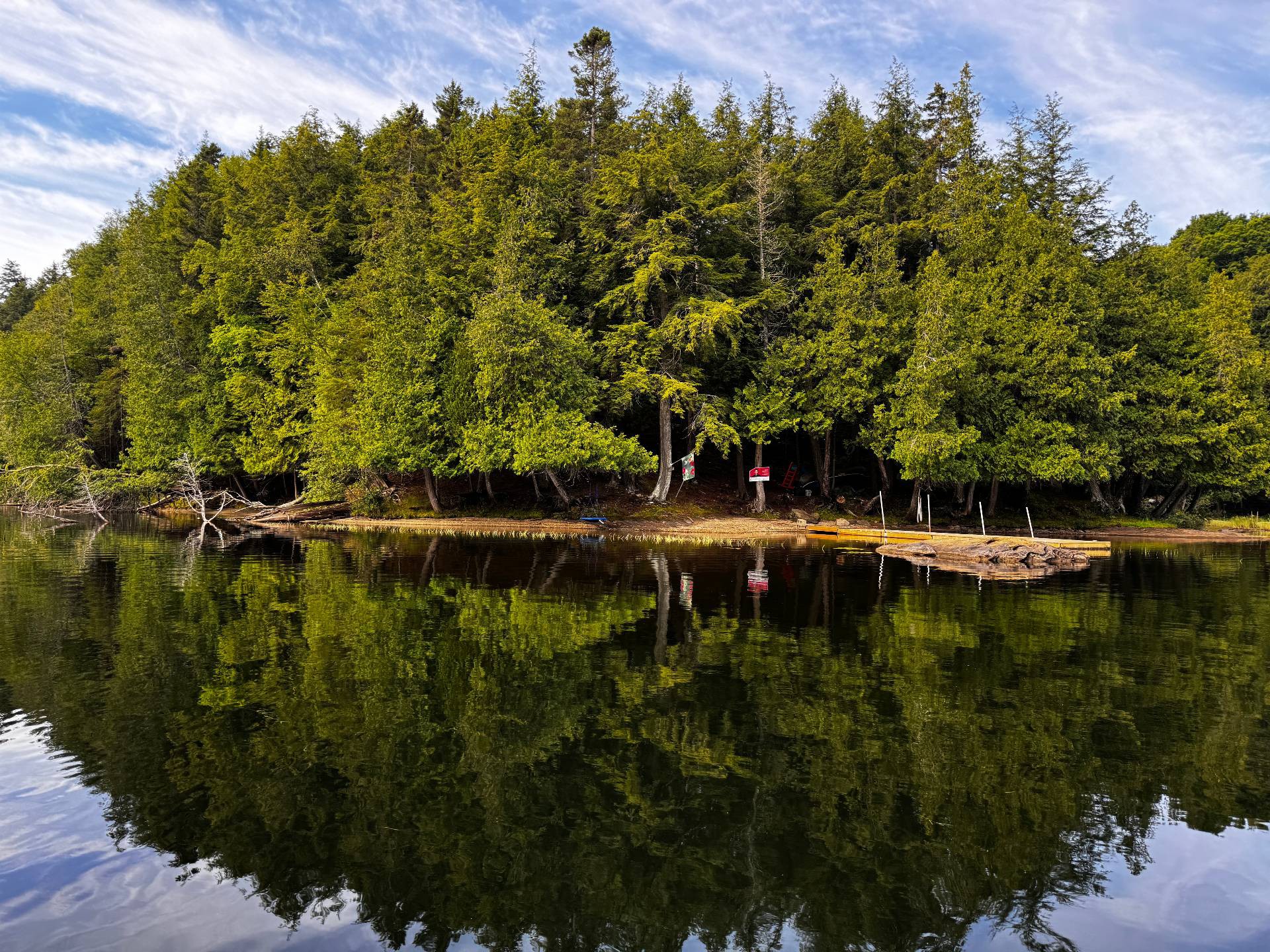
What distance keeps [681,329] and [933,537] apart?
1693 cm

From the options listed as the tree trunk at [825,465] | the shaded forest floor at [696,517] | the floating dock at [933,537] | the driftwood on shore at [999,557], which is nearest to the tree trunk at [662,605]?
the driftwood on shore at [999,557]

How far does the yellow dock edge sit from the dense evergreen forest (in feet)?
14.6

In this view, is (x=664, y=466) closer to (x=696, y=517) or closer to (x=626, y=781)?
(x=696, y=517)

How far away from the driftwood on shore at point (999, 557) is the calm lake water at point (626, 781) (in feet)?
31.7

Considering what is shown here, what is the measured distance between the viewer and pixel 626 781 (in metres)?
7.66

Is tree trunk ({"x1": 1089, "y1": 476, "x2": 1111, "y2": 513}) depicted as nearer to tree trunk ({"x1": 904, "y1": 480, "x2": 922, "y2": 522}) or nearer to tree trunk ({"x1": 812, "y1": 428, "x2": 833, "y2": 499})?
tree trunk ({"x1": 904, "y1": 480, "x2": 922, "y2": 522})

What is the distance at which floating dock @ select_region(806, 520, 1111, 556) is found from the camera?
28719mm

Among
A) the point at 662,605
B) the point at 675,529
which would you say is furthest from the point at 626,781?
the point at 675,529

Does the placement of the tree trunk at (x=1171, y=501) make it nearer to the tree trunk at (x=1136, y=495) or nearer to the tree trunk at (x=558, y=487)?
the tree trunk at (x=1136, y=495)

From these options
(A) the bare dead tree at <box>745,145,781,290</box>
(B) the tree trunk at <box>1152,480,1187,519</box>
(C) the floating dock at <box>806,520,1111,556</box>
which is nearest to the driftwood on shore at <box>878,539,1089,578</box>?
(C) the floating dock at <box>806,520,1111,556</box>

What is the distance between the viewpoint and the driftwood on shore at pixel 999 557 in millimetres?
26000

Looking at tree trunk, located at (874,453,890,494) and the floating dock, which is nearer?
the floating dock

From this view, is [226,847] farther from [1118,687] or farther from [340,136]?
[340,136]

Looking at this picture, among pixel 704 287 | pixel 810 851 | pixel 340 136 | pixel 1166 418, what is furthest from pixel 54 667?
pixel 340 136
